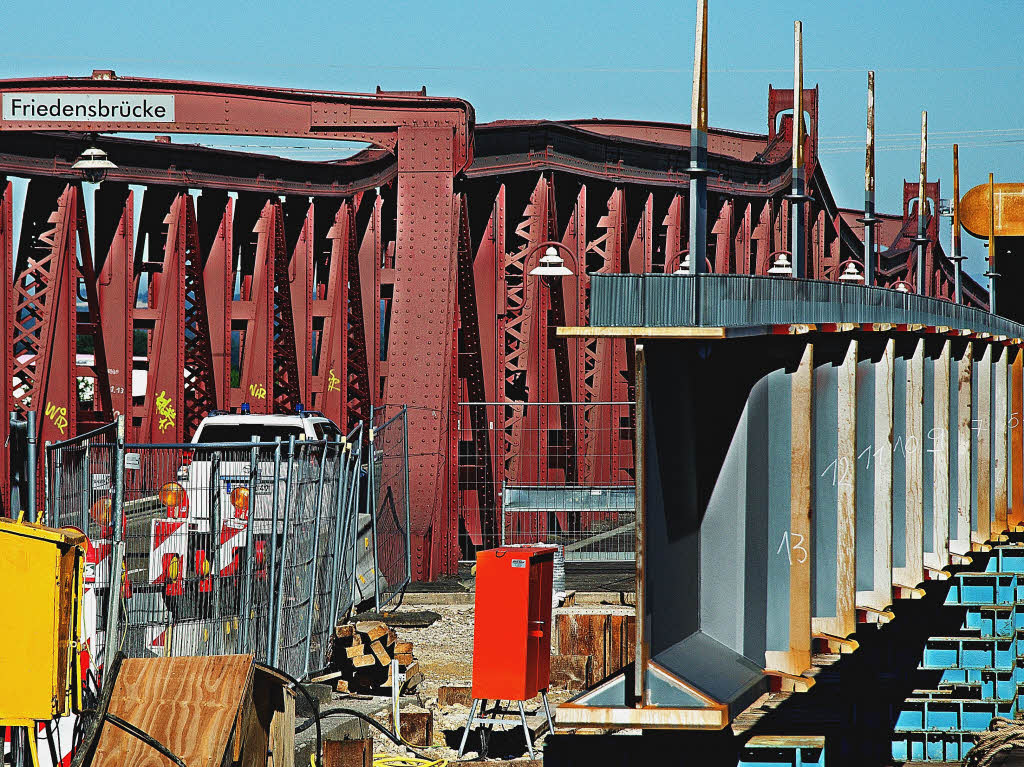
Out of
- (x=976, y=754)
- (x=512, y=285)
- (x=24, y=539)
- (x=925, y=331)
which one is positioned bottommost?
(x=976, y=754)

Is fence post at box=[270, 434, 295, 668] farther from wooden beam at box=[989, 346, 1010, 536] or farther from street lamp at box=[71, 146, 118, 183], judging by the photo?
wooden beam at box=[989, 346, 1010, 536]

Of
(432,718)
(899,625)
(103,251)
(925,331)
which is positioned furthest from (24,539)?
(103,251)

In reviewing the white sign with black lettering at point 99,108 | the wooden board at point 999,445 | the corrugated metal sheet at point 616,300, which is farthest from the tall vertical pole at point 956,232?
the corrugated metal sheet at point 616,300

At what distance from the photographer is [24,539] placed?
7660 mm

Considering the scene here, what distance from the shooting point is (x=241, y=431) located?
18594mm

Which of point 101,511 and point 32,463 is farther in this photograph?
point 101,511

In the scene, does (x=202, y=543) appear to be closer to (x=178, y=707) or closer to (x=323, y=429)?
(x=178, y=707)

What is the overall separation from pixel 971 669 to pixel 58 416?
12266 mm

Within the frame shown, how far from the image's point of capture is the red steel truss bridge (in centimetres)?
1814

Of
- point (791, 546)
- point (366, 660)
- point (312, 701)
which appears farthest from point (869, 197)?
point (312, 701)

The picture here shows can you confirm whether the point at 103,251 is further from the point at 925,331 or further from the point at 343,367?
the point at 925,331

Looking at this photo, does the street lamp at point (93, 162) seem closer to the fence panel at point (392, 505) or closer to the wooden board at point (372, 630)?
the fence panel at point (392, 505)

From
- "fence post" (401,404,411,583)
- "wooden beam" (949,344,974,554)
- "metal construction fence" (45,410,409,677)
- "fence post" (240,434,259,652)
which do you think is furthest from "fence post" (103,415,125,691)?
"wooden beam" (949,344,974,554)

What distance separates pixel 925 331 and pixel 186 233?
13671 millimetres
